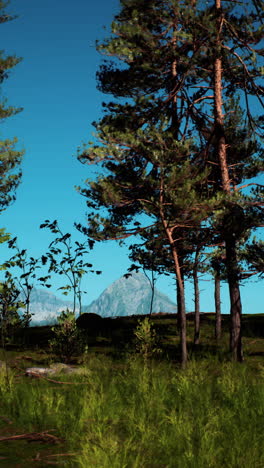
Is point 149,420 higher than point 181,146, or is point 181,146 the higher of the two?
point 181,146

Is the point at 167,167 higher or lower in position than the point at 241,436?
higher

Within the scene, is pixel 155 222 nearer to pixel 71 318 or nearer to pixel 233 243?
pixel 233 243

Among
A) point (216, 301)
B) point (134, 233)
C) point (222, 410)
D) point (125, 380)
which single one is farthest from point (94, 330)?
point (222, 410)

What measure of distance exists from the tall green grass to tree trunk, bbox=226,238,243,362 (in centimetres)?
697

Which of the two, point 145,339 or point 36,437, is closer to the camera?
point 36,437

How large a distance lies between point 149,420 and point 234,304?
9.79 meters

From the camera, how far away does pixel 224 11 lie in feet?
50.3

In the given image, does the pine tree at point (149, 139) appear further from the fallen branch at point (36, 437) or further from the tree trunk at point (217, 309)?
the fallen branch at point (36, 437)

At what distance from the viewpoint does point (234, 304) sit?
1461 cm

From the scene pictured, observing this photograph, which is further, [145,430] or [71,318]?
[71,318]

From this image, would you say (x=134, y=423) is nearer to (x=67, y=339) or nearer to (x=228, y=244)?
(x=67, y=339)

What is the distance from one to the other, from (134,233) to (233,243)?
3.24 m

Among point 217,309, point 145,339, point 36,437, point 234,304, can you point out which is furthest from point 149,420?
point 217,309

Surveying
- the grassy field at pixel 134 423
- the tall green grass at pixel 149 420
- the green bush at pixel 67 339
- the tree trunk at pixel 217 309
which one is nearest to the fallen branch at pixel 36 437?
the grassy field at pixel 134 423
